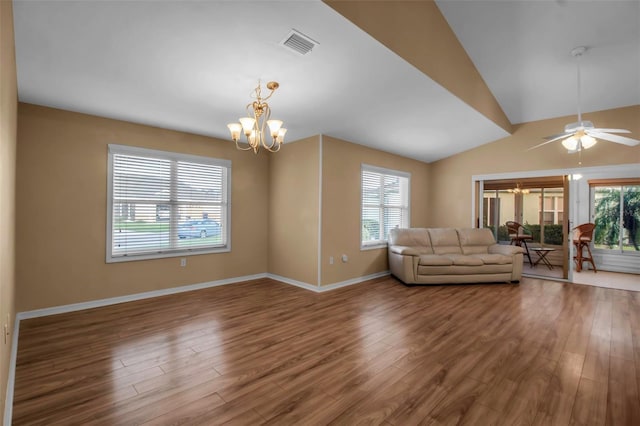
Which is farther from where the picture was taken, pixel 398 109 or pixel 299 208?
pixel 299 208

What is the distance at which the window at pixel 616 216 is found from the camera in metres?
6.42

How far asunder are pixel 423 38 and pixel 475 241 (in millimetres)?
4259

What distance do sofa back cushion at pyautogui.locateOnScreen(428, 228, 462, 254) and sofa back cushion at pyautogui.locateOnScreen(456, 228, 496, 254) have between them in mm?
117

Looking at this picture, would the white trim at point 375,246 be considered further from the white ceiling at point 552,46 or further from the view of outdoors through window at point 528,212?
the white ceiling at point 552,46

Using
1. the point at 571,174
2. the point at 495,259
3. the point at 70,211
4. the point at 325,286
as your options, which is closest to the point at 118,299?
the point at 70,211

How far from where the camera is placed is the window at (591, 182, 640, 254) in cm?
642

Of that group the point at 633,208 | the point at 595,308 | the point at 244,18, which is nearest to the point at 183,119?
the point at 244,18

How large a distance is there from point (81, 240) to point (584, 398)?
513 cm

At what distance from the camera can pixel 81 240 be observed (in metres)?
3.73

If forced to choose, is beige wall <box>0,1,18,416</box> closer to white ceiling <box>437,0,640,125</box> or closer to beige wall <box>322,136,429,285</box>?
beige wall <box>322,136,429,285</box>

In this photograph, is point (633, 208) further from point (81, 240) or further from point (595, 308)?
point (81, 240)

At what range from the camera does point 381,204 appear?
6.01 meters

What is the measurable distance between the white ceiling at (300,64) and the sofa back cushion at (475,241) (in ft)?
7.14

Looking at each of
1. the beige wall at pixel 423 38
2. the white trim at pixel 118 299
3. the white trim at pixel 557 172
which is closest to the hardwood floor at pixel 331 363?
the white trim at pixel 118 299
